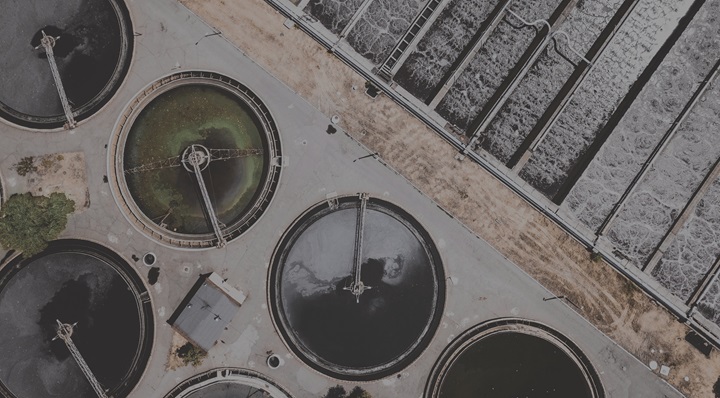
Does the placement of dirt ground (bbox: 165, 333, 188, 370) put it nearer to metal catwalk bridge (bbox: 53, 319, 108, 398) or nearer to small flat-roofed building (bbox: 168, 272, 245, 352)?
small flat-roofed building (bbox: 168, 272, 245, 352)

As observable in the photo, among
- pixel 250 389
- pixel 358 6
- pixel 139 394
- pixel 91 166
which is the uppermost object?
pixel 358 6

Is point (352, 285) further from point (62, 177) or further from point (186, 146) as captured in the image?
point (62, 177)

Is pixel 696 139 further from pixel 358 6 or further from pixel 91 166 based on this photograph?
pixel 91 166

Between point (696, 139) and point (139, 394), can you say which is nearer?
point (139, 394)

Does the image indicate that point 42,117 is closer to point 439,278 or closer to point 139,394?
point 139,394

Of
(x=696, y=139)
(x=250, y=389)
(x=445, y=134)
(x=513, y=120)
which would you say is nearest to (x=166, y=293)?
(x=250, y=389)

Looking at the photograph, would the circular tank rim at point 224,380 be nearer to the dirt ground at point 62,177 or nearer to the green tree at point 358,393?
the green tree at point 358,393

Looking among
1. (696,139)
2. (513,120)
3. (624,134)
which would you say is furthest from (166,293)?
(696,139)

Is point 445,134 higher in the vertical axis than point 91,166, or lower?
higher
